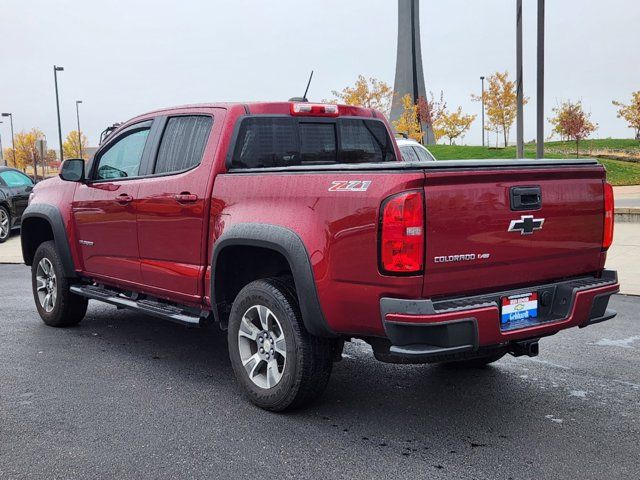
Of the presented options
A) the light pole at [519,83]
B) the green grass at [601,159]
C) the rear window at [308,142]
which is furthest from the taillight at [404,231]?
the green grass at [601,159]

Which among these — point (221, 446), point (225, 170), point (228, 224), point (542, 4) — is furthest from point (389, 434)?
point (542, 4)

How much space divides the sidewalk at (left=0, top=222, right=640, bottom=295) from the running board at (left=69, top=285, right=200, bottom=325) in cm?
573

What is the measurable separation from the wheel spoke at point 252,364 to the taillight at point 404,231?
133cm

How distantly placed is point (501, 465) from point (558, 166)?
1.71 metres

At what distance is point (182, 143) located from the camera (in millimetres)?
5332

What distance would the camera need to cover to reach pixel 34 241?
7.41 m

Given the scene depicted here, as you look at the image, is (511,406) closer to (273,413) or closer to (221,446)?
(273,413)

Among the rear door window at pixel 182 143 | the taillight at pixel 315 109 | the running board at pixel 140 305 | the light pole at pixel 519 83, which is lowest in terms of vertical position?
the running board at pixel 140 305

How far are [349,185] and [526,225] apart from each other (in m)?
1.02

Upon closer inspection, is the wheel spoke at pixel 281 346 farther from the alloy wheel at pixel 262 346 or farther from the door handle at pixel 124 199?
the door handle at pixel 124 199

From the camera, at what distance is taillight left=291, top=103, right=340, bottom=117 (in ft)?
17.1

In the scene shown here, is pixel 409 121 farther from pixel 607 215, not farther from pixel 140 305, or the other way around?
pixel 607 215

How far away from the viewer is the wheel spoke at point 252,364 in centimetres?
456

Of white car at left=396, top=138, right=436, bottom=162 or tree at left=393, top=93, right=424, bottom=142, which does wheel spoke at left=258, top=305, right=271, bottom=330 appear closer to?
white car at left=396, top=138, right=436, bottom=162
